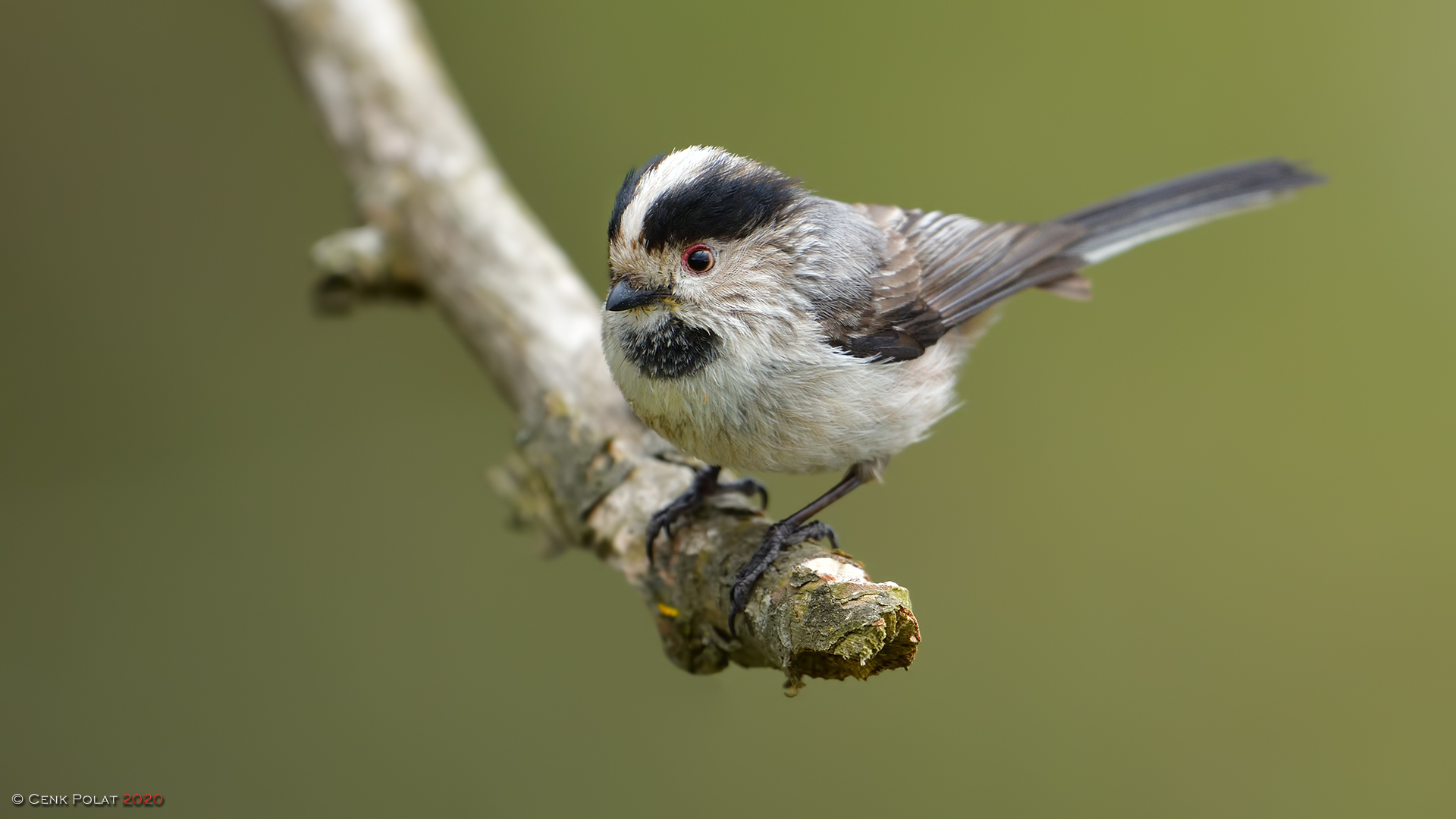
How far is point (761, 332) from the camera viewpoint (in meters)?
2.46

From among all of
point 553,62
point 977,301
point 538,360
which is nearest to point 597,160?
point 553,62

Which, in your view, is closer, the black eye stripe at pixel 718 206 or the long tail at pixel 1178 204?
the black eye stripe at pixel 718 206

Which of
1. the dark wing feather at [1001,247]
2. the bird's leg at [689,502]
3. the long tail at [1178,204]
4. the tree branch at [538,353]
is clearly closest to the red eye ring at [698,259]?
the dark wing feather at [1001,247]

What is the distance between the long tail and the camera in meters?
3.37

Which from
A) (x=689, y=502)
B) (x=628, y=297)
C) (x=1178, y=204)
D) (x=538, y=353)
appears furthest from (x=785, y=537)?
(x=1178, y=204)

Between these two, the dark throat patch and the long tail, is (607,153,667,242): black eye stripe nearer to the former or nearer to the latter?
the dark throat patch

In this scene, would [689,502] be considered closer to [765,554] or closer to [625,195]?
[765,554]

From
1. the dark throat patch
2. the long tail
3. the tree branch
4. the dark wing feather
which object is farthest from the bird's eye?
the long tail

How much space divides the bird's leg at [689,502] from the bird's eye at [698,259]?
20.5 inches

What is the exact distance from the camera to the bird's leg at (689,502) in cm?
266

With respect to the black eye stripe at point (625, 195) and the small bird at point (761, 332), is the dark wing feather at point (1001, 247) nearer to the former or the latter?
the small bird at point (761, 332)

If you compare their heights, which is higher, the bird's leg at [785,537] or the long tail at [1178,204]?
the long tail at [1178,204]

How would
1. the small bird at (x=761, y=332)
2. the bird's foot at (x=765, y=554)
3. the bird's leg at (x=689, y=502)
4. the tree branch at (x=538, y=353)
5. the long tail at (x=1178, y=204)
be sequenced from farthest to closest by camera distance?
the long tail at (x=1178, y=204) < the bird's leg at (x=689, y=502) < the small bird at (x=761, y=332) < the bird's foot at (x=765, y=554) < the tree branch at (x=538, y=353)

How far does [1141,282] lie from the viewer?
4898 mm
